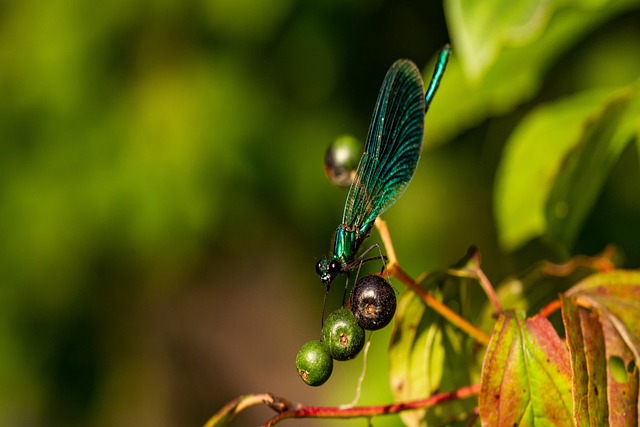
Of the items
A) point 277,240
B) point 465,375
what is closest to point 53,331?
point 277,240

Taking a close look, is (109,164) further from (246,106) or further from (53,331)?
(53,331)

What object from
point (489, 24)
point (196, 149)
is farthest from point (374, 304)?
point (196, 149)

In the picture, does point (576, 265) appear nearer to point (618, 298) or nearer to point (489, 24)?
point (618, 298)

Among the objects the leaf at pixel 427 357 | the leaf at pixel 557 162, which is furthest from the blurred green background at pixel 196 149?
the leaf at pixel 427 357

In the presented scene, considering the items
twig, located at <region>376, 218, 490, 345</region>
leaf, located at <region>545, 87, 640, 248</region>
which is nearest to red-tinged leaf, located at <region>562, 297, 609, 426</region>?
twig, located at <region>376, 218, 490, 345</region>

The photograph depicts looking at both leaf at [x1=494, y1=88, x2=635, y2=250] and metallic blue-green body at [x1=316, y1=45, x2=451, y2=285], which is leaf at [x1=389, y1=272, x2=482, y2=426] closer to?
metallic blue-green body at [x1=316, y1=45, x2=451, y2=285]

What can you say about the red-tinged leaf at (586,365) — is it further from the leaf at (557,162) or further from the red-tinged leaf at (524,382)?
the leaf at (557,162)
